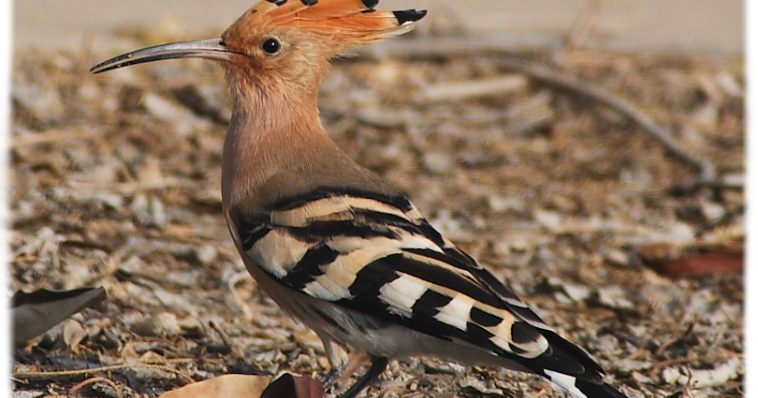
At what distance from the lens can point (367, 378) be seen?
1.87 m

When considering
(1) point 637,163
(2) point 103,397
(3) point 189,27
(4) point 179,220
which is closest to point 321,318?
(2) point 103,397

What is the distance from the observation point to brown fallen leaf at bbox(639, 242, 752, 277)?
268cm

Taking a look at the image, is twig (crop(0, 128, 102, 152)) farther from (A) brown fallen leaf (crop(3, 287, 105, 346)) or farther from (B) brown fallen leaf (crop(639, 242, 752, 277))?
(B) brown fallen leaf (crop(639, 242, 752, 277))

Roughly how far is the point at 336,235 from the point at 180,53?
0.59 m

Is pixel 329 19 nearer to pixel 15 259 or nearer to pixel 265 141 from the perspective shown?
pixel 265 141

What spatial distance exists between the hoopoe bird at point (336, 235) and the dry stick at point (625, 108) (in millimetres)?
1737

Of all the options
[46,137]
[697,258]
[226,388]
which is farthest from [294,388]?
[46,137]

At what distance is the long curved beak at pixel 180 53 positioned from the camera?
199 cm

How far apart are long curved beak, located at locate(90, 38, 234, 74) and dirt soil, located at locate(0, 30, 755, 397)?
1.87 ft

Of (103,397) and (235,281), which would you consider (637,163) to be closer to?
(235,281)

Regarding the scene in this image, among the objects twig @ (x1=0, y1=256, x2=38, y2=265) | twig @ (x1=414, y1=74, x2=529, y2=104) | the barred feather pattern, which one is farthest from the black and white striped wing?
twig @ (x1=414, y1=74, x2=529, y2=104)

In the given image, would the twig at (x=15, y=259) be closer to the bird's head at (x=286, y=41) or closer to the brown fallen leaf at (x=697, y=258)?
the bird's head at (x=286, y=41)

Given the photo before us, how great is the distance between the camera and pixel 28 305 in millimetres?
1820

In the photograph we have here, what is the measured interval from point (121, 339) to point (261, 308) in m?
0.42
